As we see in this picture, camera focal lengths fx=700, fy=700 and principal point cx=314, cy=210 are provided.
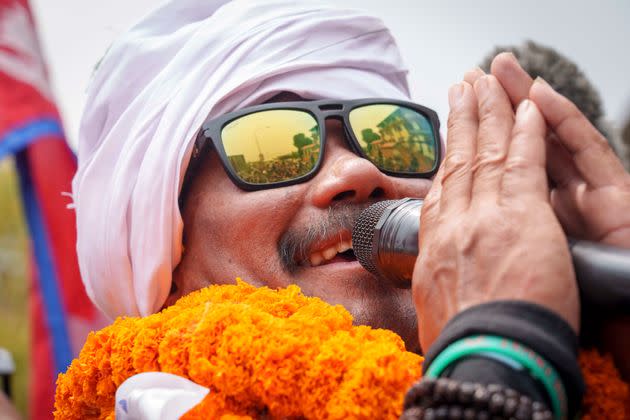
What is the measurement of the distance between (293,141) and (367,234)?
0.57 meters

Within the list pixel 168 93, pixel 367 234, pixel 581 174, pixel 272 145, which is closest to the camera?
pixel 581 174

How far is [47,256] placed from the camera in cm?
364

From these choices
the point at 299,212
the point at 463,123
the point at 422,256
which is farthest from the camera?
the point at 299,212

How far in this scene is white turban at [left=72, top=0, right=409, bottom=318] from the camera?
6.53 ft

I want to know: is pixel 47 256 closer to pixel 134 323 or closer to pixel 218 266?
pixel 218 266

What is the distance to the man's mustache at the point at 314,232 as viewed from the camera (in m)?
1.81

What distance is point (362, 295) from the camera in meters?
1.77

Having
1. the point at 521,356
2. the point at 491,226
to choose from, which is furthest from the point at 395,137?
the point at 521,356

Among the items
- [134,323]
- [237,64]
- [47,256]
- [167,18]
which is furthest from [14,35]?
[134,323]

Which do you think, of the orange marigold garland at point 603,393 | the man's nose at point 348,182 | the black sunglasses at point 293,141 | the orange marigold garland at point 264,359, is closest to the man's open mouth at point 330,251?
the man's nose at point 348,182

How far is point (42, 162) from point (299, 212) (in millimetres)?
2298

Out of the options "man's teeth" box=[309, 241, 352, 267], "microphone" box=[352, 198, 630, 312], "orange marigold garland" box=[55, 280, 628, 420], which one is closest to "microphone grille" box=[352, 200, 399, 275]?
"microphone" box=[352, 198, 630, 312]

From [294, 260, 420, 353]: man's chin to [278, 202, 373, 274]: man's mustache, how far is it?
0.16 ft

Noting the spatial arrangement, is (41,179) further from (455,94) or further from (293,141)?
(455,94)
